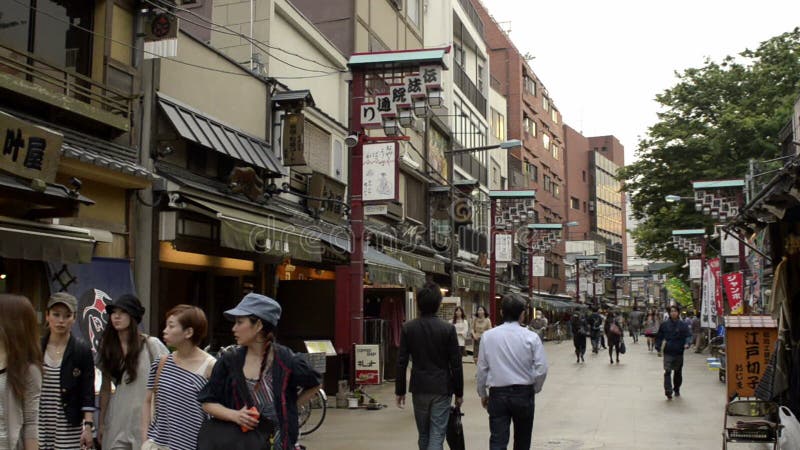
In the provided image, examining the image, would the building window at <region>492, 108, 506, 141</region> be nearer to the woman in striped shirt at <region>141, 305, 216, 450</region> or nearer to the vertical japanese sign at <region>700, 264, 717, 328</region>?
the vertical japanese sign at <region>700, 264, 717, 328</region>

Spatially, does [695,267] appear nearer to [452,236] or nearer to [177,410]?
[452,236]

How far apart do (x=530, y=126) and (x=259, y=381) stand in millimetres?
63267

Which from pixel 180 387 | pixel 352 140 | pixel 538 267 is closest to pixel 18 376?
pixel 180 387

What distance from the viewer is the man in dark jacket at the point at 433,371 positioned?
8.09 m

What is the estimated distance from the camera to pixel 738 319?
1173cm

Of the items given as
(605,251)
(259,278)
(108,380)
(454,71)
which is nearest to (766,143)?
(454,71)

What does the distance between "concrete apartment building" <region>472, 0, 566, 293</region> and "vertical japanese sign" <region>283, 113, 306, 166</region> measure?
38861 mm

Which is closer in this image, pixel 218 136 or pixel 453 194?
pixel 218 136

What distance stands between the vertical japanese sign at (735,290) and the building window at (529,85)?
4387 centimetres

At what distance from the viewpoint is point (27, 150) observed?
9.32m

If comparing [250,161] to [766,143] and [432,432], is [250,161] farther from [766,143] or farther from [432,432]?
[766,143]

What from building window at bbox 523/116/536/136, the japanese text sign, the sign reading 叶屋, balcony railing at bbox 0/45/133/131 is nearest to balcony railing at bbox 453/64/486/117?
the sign reading 叶屋

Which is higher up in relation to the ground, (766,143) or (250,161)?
(766,143)

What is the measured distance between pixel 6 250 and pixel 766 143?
32.3 meters
